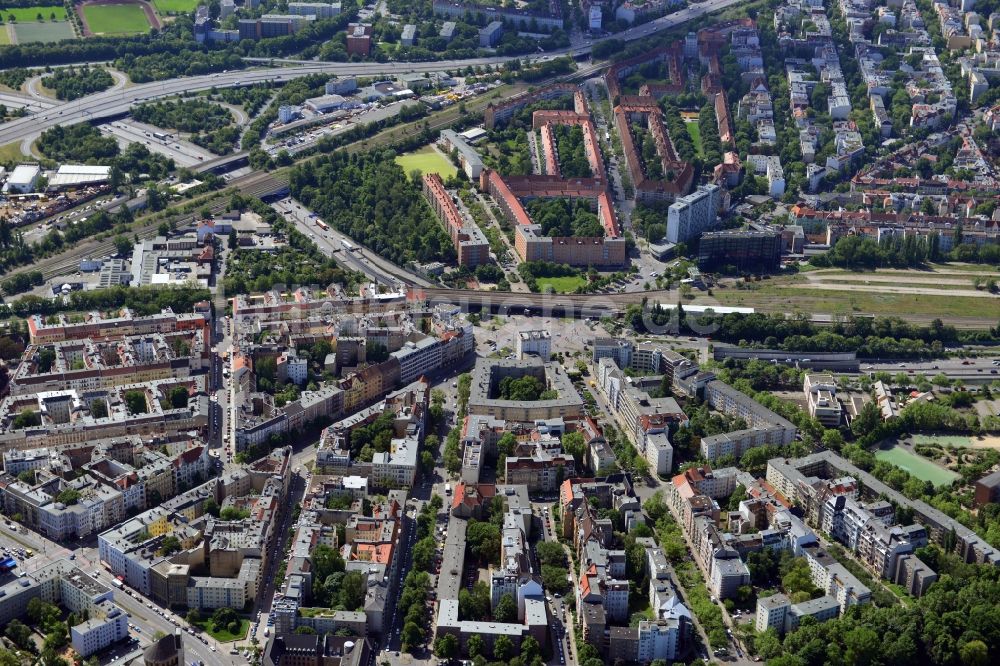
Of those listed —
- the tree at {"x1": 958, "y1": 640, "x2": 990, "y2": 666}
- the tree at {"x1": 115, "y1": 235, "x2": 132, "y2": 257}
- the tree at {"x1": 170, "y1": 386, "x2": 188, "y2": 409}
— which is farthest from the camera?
the tree at {"x1": 115, "y1": 235, "x2": 132, "y2": 257}

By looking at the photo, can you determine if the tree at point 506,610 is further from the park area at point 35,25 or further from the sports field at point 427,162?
the park area at point 35,25

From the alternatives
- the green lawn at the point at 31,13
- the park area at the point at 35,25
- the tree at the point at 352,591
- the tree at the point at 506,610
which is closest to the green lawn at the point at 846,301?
the tree at the point at 506,610

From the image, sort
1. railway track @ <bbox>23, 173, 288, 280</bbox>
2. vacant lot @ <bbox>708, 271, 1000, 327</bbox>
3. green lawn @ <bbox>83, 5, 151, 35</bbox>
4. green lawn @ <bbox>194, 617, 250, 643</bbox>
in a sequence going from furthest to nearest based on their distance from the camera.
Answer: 1. green lawn @ <bbox>83, 5, 151, 35</bbox>
2. railway track @ <bbox>23, 173, 288, 280</bbox>
3. vacant lot @ <bbox>708, 271, 1000, 327</bbox>
4. green lawn @ <bbox>194, 617, 250, 643</bbox>

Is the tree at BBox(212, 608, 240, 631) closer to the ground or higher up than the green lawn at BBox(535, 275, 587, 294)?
closer to the ground

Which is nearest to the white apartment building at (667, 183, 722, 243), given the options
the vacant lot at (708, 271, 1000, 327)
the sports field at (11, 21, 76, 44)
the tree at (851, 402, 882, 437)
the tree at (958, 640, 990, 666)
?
the vacant lot at (708, 271, 1000, 327)

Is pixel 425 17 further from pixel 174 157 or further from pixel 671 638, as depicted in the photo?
pixel 671 638

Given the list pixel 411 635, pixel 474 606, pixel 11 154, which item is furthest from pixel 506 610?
pixel 11 154

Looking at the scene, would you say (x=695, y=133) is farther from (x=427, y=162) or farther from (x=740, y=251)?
(x=740, y=251)

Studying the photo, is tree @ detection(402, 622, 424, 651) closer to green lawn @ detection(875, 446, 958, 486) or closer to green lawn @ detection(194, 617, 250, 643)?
green lawn @ detection(194, 617, 250, 643)
